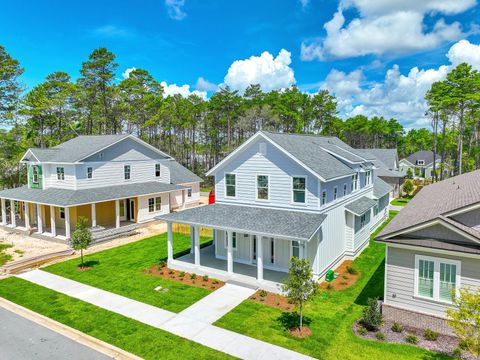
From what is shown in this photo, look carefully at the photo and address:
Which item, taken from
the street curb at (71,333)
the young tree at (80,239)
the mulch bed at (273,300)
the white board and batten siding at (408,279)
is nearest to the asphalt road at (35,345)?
the street curb at (71,333)

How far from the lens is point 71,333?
38.3 ft

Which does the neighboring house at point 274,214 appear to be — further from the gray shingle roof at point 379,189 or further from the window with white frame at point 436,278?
the gray shingle roof at point 379,189

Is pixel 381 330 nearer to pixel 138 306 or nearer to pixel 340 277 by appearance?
pixel 340 277

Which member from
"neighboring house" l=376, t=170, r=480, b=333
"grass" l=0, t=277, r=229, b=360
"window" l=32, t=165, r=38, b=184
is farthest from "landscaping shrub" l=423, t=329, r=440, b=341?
"window" l=32, t=165, r=38, b=184

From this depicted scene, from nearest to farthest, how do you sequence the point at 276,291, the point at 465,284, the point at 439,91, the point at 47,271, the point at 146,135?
the point at 465,284, the point at 276,291, the point at 47,271, the point at 439,91, the point at 146,135

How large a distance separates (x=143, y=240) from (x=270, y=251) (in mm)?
11989

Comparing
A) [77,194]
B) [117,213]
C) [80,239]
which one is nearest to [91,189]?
[77,194]

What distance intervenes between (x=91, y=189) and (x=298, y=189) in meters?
19.1

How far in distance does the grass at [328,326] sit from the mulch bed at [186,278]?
2.67 metres

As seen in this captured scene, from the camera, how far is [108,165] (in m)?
28.6

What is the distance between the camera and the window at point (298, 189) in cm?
1688

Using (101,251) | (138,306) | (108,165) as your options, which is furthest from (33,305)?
(108,165)

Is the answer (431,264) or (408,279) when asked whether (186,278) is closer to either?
(408,279)

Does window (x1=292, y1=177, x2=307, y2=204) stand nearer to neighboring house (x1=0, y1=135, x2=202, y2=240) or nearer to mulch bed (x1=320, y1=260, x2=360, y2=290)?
mulch bed (x1=320, y1=260, x2=360, y2=290)
